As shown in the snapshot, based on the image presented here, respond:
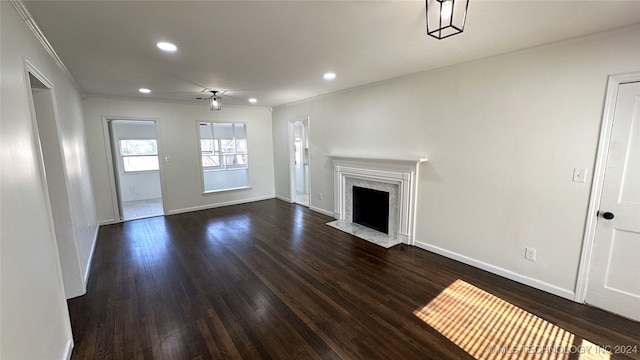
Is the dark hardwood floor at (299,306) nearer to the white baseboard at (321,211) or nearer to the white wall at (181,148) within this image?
the white baseboard at (321,211)

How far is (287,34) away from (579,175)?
9.77 ft

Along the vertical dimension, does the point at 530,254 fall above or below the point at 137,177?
below

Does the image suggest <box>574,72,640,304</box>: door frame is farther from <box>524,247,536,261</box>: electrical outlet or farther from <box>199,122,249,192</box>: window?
<box>199,122,249,192</box>: window

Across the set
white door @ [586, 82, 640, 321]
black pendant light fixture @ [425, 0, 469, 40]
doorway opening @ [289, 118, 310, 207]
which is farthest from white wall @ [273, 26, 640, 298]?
doorway opening @ [289, 118, 310, 207]

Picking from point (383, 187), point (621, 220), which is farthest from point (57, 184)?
point (621, 220)

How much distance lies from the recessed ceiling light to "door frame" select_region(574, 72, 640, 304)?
3894mm

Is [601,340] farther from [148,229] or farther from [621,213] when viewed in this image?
[148,229]

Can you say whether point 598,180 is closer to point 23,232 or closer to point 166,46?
point 166,46

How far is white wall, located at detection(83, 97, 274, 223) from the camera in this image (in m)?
4.86

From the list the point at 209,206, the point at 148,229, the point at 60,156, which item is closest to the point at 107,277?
the point at 60,156

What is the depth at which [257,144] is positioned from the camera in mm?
6785

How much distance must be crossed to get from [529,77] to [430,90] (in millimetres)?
1053

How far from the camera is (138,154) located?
23.4ft

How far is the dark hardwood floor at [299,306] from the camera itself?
199cm
